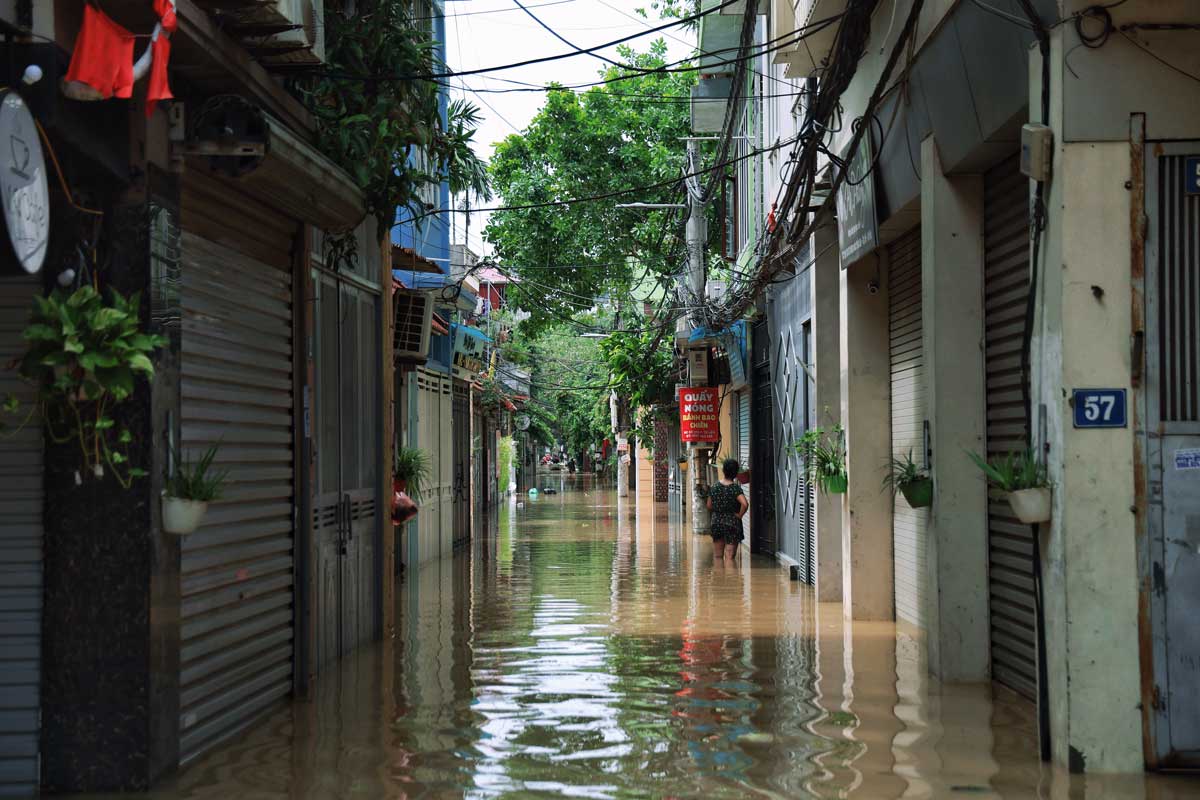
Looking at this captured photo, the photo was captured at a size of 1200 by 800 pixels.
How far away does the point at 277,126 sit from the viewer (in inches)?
302

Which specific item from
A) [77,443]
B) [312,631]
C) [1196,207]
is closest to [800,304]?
[312,631]

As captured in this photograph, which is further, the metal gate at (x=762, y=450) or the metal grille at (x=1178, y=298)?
the metal gate at (x=762, y=450)

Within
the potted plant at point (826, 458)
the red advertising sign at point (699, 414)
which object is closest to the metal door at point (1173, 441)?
the potted plant at point (826, 458)

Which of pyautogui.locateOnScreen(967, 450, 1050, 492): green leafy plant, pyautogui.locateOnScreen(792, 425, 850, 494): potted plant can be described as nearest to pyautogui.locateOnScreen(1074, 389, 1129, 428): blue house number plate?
pyautogui.locateOnScreen(967, 450, 1050, 492): green leafy plant

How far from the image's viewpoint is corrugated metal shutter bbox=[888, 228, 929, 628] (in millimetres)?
12352

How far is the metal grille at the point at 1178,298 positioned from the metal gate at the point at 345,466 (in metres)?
6.27

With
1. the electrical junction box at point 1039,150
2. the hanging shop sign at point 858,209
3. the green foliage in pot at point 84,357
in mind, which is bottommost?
the green foliage in pot at point 84,357

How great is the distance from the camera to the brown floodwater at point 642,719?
6.80 m

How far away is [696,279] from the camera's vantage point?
2483 centimetres

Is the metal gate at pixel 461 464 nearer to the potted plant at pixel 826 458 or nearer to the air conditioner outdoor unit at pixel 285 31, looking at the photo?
the potted plant at pixel 826 458

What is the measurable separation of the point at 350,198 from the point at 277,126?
5.41 ft

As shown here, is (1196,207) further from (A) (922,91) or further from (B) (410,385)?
(B) (410,385)

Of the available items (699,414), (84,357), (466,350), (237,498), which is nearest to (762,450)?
(699,414)

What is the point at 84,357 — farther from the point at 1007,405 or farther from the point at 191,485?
the point at 1007,405
